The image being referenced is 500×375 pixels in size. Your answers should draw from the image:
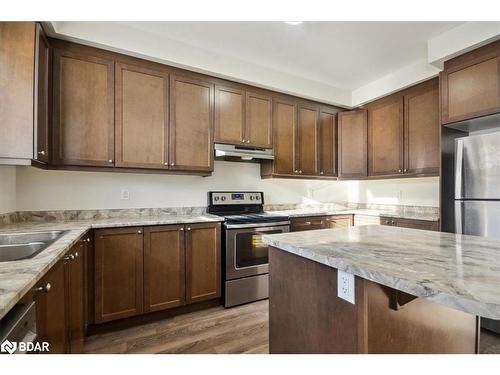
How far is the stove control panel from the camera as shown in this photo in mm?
2971

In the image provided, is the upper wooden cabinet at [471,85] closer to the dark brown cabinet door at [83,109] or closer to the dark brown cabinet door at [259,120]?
the dark brown cabinet door at [259,120]

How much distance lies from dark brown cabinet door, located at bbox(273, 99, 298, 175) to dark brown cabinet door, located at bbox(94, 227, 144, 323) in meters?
1.81

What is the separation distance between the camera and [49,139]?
6.63ft

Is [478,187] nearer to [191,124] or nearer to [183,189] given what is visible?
[191,124]

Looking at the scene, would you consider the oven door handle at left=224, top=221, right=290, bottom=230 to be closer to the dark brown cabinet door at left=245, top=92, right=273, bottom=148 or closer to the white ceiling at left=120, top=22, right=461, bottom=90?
the dark brown cabinet door at left=245, top=92, right=273, bottom=148

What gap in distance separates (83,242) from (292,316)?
5.04ft

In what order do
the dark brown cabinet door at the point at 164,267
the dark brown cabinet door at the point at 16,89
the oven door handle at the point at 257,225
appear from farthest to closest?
1. the oven door handle at the point at 257,225
2. the dark brown cabinet door at the point at 164,267
3. the dark brown cabinet door at the point at 16,89

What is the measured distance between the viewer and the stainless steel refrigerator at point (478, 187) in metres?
2.04

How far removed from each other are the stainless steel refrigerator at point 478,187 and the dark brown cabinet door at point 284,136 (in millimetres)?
1677

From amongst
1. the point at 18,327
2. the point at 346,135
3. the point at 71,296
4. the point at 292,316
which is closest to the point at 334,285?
the point at 292,316

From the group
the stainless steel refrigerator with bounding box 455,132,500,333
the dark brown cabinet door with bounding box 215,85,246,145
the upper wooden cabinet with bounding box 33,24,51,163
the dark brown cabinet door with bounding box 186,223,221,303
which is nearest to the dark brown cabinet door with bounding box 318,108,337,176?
the dark brown cabinet door with bounding box 215,85,246,145

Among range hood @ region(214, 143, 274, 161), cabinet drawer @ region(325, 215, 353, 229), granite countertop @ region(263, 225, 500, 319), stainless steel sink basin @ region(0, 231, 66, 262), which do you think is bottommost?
cabinet drawer @ region(325, 215, 353, 229)

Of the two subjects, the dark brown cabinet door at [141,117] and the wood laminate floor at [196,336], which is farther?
the dark brown cabinet door at [141,117]

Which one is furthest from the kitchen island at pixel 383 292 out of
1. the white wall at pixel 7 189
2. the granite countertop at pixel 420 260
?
the white wall at pixel 7 189
